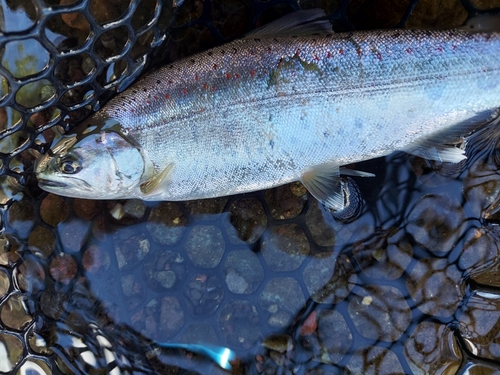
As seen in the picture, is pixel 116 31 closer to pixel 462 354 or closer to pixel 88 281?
pixel 88 281

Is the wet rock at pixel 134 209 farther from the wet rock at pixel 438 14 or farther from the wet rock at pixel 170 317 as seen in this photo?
the wet rock at pixel 438 14

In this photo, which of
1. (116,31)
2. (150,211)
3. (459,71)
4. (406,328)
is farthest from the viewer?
(150,211)

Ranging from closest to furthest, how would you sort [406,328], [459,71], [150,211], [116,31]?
[459,71] → [116,31] → [406,328] → [150,211]

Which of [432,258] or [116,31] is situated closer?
[116,31]

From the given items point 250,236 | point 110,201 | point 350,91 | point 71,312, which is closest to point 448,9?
point 350,91

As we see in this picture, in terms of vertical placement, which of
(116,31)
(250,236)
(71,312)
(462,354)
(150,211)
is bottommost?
(462,354)

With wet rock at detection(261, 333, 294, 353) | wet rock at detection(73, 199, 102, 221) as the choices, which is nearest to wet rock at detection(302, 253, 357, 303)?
wet rock at detection(261, 333, 294, 353)

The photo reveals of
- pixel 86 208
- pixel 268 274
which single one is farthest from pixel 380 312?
pixel 86 208
